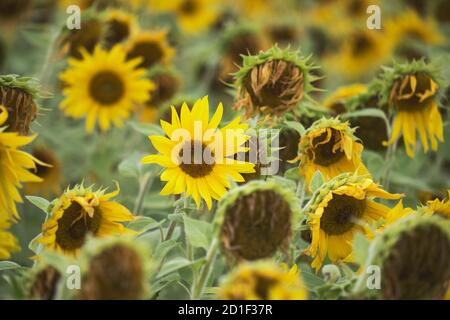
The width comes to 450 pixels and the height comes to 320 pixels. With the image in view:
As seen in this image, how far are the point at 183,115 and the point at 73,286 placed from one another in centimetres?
36

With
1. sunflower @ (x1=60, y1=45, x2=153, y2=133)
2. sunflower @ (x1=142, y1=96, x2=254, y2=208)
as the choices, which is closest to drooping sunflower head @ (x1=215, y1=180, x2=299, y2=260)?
sunflower @ (x1=142, y1=96, x2=254, y2=208)

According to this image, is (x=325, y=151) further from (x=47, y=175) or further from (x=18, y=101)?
(x=47, y=175)

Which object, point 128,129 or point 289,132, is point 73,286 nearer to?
point 289,132

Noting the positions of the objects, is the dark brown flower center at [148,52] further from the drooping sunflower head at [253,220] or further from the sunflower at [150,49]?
the drooping sunflower head at [253,220]

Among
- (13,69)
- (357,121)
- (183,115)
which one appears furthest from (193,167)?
(13,69)

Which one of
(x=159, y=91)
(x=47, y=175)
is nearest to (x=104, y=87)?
(x=159, y=91)

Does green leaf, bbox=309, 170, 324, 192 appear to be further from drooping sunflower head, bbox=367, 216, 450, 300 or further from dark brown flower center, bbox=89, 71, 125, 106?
dark brown flower center, bbox=89, 71, 125, 106

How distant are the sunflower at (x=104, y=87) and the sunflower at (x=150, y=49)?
0.11 metres

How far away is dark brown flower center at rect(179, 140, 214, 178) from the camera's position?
1.29 m

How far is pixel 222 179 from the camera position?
1297 mm

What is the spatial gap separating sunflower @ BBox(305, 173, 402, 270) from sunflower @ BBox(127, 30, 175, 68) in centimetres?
98

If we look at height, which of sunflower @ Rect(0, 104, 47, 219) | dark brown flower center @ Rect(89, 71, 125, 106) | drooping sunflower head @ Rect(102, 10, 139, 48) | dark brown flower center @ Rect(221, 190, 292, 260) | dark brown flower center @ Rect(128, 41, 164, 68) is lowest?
dark brown flower center @ Rect(221, 190, 292, 260)

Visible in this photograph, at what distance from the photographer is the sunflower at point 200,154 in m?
1.28

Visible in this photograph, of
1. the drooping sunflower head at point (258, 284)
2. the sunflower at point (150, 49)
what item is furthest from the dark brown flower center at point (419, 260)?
the sunflower at point (150, 49)
